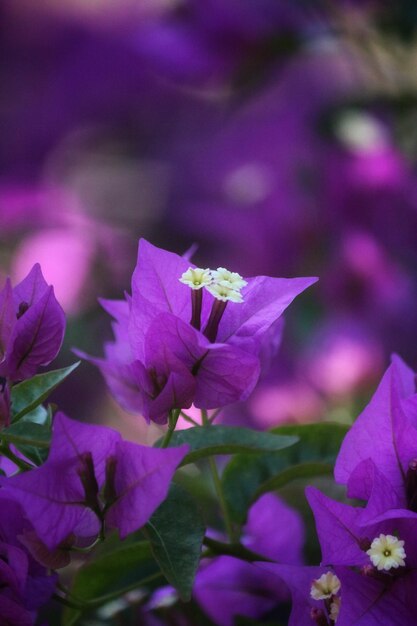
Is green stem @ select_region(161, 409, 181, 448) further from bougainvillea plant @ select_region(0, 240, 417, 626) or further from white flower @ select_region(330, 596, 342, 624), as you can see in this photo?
white flower @ select_region(330, 596, 342, 624)

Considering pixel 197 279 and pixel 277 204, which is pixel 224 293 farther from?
pixel 277 204

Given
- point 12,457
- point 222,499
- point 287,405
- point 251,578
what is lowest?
point 287,405

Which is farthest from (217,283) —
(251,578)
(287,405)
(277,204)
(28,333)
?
(277,204)

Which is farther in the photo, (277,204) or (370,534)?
(277,204)

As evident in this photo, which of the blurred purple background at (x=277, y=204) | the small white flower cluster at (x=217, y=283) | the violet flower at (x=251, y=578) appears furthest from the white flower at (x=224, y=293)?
the blurred purple background at (x=277, y=204)

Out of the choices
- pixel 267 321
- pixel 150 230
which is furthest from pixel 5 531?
pixel 150 230

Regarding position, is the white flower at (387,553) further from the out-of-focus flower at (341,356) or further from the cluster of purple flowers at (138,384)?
the out-of-focus flower at (341,356)

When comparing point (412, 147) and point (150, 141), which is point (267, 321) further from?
point (150, 141)

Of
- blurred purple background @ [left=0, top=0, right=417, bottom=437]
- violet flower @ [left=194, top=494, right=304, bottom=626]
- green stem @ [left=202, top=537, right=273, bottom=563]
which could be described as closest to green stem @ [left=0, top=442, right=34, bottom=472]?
green stem @ [left=202, top=537, right=273, bottom=563]
